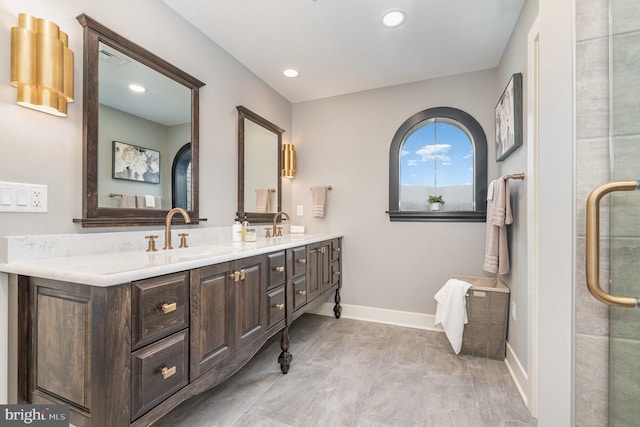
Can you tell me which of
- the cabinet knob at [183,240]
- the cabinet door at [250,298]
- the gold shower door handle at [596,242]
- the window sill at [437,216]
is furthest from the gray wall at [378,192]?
the gold shower door handle at [596,242]

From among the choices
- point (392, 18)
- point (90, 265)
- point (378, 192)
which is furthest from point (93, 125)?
point (378, 192)

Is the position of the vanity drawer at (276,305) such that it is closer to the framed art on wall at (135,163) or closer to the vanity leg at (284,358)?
the vanity leg at (284,358)

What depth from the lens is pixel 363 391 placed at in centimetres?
173

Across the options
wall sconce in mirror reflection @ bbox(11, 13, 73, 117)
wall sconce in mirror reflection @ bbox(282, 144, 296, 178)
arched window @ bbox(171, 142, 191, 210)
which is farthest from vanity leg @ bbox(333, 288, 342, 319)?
wall sconce in mirror reflection @ bbox(11, 13, 73, 117)

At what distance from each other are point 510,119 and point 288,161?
2.09 metres

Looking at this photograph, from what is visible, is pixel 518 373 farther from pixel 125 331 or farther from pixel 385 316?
pixel 125 331

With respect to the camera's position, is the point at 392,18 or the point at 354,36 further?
the point at 354,36

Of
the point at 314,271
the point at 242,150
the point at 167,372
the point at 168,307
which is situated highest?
the point at 242,150

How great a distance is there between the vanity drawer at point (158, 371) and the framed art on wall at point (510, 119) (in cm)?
224

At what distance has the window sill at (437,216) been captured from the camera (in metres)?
2.54

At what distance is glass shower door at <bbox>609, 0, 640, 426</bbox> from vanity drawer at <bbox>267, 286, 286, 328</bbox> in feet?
4.98

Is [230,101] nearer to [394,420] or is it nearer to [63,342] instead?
[63,342]

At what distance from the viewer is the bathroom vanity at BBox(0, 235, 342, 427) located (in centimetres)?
91

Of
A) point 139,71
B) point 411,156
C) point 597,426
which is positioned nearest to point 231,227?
point 139,71
